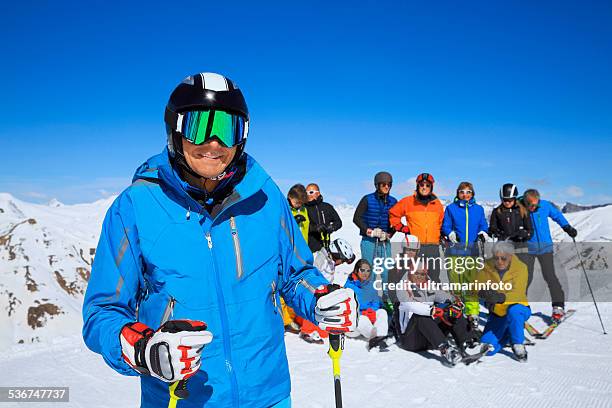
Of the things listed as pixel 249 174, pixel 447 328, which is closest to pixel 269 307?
pixel 249 174

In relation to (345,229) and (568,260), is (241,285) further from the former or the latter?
(345,229)

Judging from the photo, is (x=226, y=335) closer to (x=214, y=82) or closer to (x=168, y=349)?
(x=168, y=349)

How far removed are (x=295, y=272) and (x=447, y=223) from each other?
18.7ft

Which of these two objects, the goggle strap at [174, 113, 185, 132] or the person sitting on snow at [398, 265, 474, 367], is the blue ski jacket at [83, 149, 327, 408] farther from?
the person sitting on snow at [398, 265, 474, 367]

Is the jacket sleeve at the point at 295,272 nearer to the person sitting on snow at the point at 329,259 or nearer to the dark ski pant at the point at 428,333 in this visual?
the dark ski pant at the point at 428,333

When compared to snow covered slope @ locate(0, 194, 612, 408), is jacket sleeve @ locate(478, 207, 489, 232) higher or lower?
higher

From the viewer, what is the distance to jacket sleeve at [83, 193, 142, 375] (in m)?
1.56

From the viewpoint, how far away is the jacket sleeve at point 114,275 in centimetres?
156

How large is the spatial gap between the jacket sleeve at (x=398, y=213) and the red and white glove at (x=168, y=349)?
578 cm

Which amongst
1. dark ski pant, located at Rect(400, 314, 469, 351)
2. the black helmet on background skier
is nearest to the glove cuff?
dark ski pant, located at Rect(400, 314, 469, 351)

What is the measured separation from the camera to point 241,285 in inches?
67.4

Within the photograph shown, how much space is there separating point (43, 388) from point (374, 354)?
369 centimetres

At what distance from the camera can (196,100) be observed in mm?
1745

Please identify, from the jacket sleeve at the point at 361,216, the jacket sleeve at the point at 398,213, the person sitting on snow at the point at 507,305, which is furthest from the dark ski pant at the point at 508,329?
the jacket sleeve at the point at 361,216
